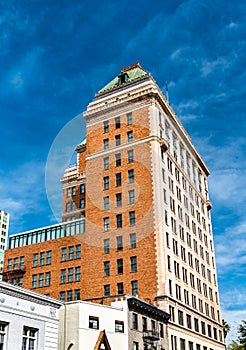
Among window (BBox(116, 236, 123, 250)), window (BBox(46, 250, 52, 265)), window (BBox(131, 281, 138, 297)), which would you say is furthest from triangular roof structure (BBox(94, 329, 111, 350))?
window (BBox(46, 250, 52, 265))

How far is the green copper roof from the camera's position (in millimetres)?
82175

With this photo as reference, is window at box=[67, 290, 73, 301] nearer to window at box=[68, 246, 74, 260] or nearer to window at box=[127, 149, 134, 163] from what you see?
window at box=[68, 246, 74, 260]

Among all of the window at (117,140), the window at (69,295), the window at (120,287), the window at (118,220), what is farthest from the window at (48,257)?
the window at (117,140)

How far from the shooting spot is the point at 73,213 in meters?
83.6

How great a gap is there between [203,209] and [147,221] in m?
29.3

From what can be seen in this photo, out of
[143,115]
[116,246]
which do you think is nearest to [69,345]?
[116,246]

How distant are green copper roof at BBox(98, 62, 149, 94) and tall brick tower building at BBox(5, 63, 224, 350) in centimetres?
27

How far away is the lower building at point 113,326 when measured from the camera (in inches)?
1617

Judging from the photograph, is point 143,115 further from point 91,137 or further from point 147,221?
point 147,221

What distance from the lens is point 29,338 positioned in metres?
34.4

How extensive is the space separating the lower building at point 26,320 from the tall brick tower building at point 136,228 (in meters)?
21.0

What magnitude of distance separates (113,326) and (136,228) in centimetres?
2095

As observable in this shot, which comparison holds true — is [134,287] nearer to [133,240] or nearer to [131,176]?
[133,240]

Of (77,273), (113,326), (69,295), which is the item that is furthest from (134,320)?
(77,273)
